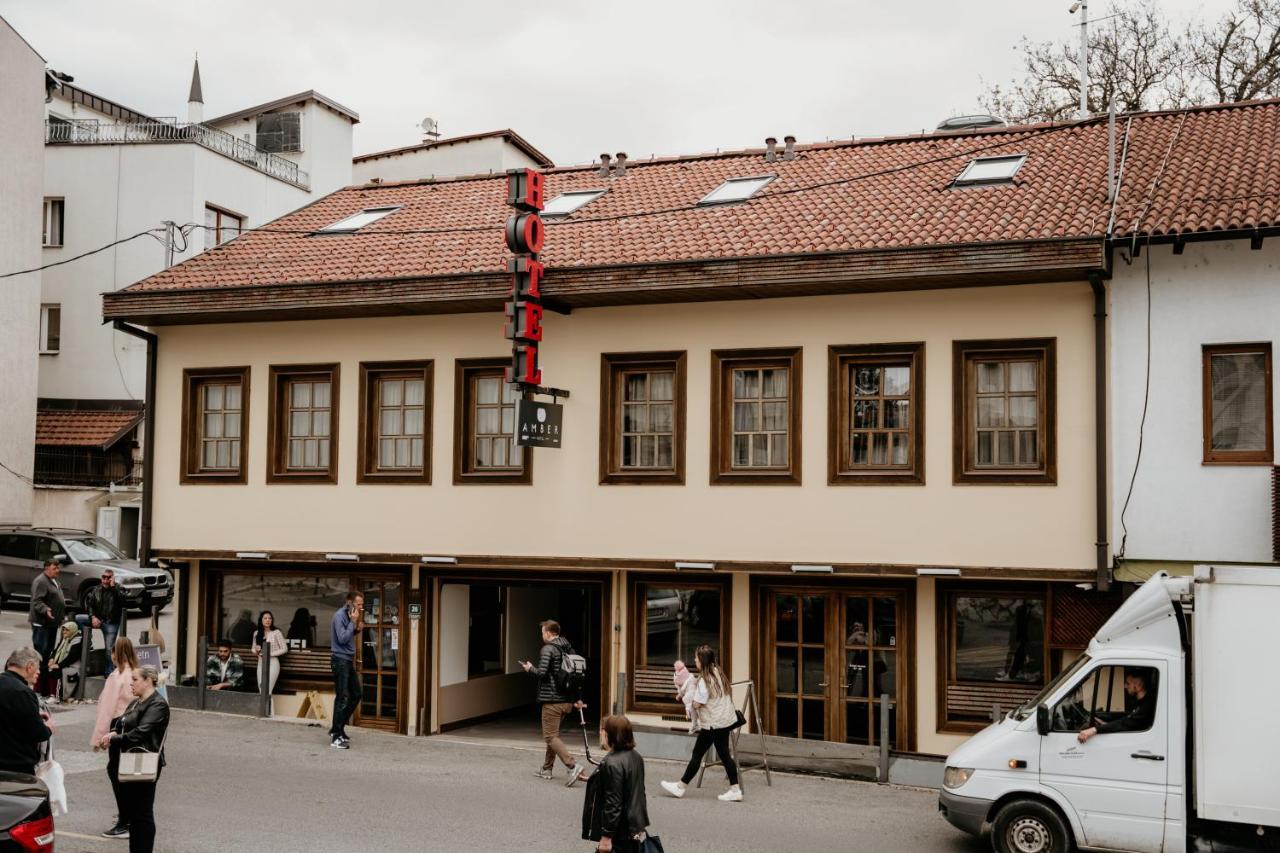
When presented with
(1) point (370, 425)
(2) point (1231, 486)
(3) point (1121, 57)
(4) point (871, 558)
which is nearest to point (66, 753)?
(1) point (370, 425)

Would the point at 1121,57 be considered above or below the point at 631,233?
above

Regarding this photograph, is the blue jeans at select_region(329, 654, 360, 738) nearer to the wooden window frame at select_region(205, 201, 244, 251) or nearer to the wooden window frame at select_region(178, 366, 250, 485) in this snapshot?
the wooden window frame at select_region(178, 366, 250, 485)

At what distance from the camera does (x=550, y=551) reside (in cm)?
1791

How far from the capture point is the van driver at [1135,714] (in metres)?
11.4

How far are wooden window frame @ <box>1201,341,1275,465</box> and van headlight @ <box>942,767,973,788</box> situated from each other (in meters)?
5.31

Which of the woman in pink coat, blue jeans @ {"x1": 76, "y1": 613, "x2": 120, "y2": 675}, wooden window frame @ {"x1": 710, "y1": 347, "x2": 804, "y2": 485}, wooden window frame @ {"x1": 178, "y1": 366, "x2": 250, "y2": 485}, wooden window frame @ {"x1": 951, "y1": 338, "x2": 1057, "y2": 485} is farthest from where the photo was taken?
wooden window frame @ {"x1": 178, "y1": 366, "x2": 250, "y2": 485}

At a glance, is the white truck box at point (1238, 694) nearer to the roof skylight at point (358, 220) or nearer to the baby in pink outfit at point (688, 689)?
the baby in pink outfit at point (688, 689)

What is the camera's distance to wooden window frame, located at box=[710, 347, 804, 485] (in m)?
16.9

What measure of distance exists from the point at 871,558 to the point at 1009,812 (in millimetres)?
4953

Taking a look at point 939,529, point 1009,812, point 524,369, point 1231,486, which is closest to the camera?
point 1009,812

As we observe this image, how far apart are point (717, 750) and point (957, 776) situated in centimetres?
290

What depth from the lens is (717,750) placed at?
46.1 ft

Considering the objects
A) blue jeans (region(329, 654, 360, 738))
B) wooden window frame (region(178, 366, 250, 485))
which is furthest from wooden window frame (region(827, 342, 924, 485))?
wooden window frame (region(178, 366, 250, 485))

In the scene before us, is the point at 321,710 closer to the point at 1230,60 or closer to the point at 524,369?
the point at 524,369
